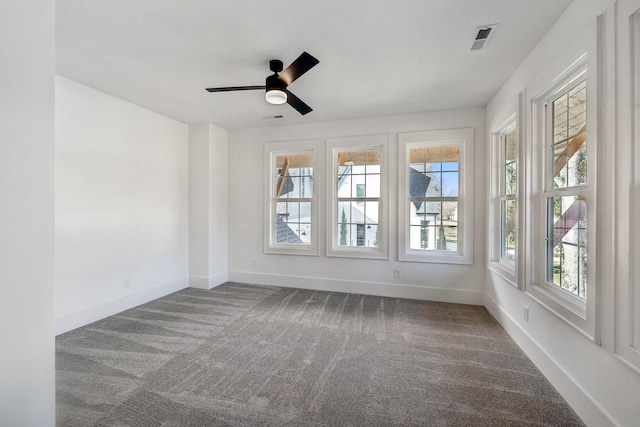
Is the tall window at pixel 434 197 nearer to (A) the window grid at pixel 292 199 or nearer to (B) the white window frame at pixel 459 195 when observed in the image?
(B) the white window frame at pixel 459 195

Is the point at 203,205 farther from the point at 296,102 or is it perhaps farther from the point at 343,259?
the point at 296,102

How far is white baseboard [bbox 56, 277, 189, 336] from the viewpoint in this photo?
282 cm

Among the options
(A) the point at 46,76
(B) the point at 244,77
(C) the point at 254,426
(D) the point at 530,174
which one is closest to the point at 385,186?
(D) the point at 530,174

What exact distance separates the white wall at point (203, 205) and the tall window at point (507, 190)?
13.0ft

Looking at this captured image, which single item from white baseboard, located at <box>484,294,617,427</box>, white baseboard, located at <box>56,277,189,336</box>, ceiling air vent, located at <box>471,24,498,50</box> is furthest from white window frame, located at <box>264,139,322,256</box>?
white baseboard, located at <box>484,294,617,427</box>

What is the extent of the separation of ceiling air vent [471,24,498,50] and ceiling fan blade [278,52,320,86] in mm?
1258

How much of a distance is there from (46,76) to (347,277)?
3.73 meters


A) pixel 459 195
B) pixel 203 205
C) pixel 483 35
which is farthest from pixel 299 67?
pixel 203 205

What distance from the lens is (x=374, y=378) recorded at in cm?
208

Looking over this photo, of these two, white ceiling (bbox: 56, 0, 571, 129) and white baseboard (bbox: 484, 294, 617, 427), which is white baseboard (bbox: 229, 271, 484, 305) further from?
white ceiling (bbox: 56, 0, 571, 129)

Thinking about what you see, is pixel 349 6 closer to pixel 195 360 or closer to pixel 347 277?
pixel 195 360

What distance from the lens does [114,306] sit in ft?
10.8

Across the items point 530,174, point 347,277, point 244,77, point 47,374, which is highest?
point 244,77

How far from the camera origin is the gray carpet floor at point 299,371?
171 centimetres
